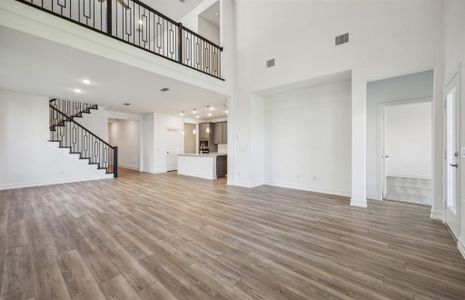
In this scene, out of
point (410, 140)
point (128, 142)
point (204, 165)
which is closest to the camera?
point (410, 140)

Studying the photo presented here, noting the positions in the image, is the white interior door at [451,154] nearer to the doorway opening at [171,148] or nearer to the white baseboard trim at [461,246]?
the white baseboard trim at [461,246]

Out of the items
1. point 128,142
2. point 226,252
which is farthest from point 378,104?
point 128,142

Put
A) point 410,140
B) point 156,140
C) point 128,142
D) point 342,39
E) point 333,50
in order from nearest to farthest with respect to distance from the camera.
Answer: point 342,39 < point 333,50 < point 410,140 < point 156,140 < point 128,142

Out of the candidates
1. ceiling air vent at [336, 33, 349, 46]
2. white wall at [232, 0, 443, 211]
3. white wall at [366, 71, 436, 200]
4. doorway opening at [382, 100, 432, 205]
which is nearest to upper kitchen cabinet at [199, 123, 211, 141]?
white wall at [232, 0, 443, 211]

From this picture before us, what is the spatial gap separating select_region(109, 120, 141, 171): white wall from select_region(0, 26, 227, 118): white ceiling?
343 centimetres

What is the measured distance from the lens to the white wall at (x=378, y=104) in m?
3.98

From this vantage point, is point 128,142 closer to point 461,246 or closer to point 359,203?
point 359,203

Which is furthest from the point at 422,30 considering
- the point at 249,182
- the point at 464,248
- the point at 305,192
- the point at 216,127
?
the point at 216,127

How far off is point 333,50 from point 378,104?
64.1 inches

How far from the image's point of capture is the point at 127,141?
10.9 metres

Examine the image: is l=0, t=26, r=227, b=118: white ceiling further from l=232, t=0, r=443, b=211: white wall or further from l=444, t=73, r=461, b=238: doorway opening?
l=444, t=73, r=461, b=238: doorway opening

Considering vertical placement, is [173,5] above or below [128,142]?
above

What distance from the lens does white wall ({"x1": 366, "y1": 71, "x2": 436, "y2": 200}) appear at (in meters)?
3.98

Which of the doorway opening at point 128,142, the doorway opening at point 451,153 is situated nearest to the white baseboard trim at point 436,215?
the doorway opening at point 451,153
